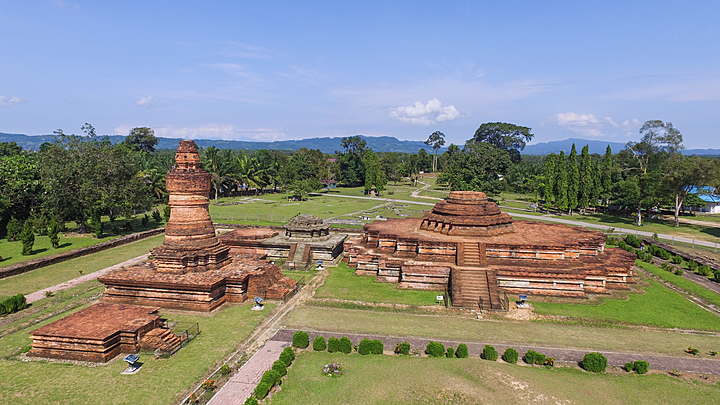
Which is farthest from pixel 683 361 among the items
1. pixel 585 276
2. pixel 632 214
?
pixel 632 214

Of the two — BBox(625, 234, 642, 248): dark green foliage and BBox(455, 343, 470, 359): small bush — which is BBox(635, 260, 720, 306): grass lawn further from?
BBox(455, 343, 470, 359): small bush

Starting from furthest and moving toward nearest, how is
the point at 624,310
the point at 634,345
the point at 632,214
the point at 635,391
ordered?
the point at 632,214 → the point at 624,310 → the point at 634,345 → the point at 635,391

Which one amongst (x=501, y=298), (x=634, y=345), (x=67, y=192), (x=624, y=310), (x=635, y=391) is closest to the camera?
(x=635, y=391)

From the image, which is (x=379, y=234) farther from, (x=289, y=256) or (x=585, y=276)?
(x=585, y=276)

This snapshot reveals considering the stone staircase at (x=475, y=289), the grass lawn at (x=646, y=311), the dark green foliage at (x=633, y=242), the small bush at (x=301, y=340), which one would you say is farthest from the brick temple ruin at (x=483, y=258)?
the dark green foliage at (x=633, y=242)

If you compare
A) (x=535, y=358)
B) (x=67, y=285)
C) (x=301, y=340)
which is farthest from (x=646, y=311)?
(x=67, y=285)

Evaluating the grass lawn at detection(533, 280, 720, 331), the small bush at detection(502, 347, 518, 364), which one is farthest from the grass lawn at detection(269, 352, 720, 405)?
the grass lawn at detection(533, 280, 720, 331)

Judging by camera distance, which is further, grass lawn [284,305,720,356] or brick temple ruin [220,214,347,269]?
brick temple ruin [220,214,347,269]
